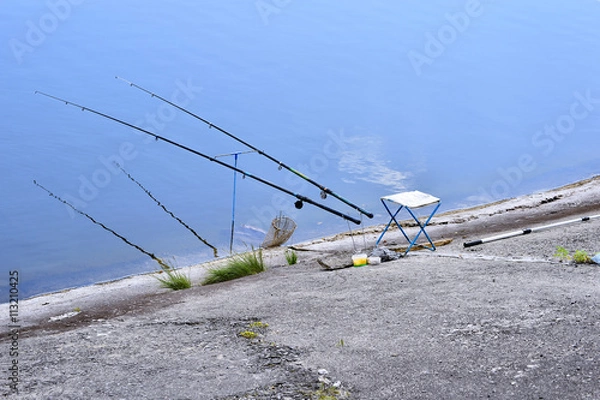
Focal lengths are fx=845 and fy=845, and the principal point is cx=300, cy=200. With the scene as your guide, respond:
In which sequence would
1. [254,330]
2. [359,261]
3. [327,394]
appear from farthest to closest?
1. [359,261]
2. [254,330]
3. [327,394]

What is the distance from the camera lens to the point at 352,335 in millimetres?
5223

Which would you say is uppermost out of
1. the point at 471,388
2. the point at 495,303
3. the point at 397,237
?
the point at 397,237

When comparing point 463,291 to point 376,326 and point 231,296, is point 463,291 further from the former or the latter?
point 231,296

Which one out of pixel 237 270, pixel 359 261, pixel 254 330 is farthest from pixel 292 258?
pixel 254 330

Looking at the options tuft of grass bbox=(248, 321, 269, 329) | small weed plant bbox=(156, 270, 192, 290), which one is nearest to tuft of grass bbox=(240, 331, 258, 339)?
tuft of grass bbox=(248, 321, 269, 329)

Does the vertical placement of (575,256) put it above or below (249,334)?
above

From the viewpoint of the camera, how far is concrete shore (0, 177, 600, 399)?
4484mm

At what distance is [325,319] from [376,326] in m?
0.41

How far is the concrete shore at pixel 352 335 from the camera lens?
4.48 metres

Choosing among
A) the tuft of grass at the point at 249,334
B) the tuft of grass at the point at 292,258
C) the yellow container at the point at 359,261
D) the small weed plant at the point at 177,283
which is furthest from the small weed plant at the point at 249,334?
the tuft of grass at the point at 292,258

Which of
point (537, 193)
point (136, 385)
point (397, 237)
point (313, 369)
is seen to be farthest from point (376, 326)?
point (537, 193)

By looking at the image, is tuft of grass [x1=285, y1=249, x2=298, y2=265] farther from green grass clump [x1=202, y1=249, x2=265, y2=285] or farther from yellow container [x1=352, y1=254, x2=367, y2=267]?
yellow container [x1=352, y1=254, x2=367, y2=267]

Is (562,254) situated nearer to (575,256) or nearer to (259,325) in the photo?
(575,256)

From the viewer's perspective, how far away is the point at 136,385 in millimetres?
Answer: 4621
